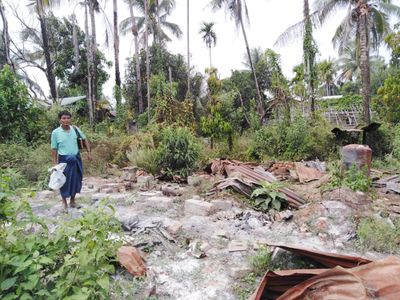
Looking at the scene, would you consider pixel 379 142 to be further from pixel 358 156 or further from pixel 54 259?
pixel 54 259

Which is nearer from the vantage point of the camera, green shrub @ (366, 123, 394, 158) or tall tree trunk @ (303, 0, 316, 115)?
green shrub @ (366, 123, 394, 158)

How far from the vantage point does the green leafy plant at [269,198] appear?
4.54m

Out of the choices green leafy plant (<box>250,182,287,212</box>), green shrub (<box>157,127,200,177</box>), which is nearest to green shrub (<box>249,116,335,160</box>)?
green shrub (<box>157,127,200,177</box>)

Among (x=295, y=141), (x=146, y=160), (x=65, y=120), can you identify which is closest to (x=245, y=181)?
(x=65, y=120)

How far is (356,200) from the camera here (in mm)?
4414

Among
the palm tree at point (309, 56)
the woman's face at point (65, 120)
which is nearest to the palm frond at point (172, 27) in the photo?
the palm tree at point (309, 56)

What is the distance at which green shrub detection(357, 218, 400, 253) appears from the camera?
3.27 meters

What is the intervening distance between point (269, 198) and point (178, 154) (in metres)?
2.98

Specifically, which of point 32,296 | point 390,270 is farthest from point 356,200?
point 32,296

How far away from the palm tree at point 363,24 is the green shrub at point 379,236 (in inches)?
314

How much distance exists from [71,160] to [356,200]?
4.23 meters

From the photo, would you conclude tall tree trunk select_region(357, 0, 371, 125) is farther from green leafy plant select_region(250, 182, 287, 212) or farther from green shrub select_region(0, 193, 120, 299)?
green shrub select_region(0, 193, 120, 299)

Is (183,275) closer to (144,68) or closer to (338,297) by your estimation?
(338,297)

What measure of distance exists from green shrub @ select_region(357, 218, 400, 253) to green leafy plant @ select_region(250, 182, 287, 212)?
3.89 ft
